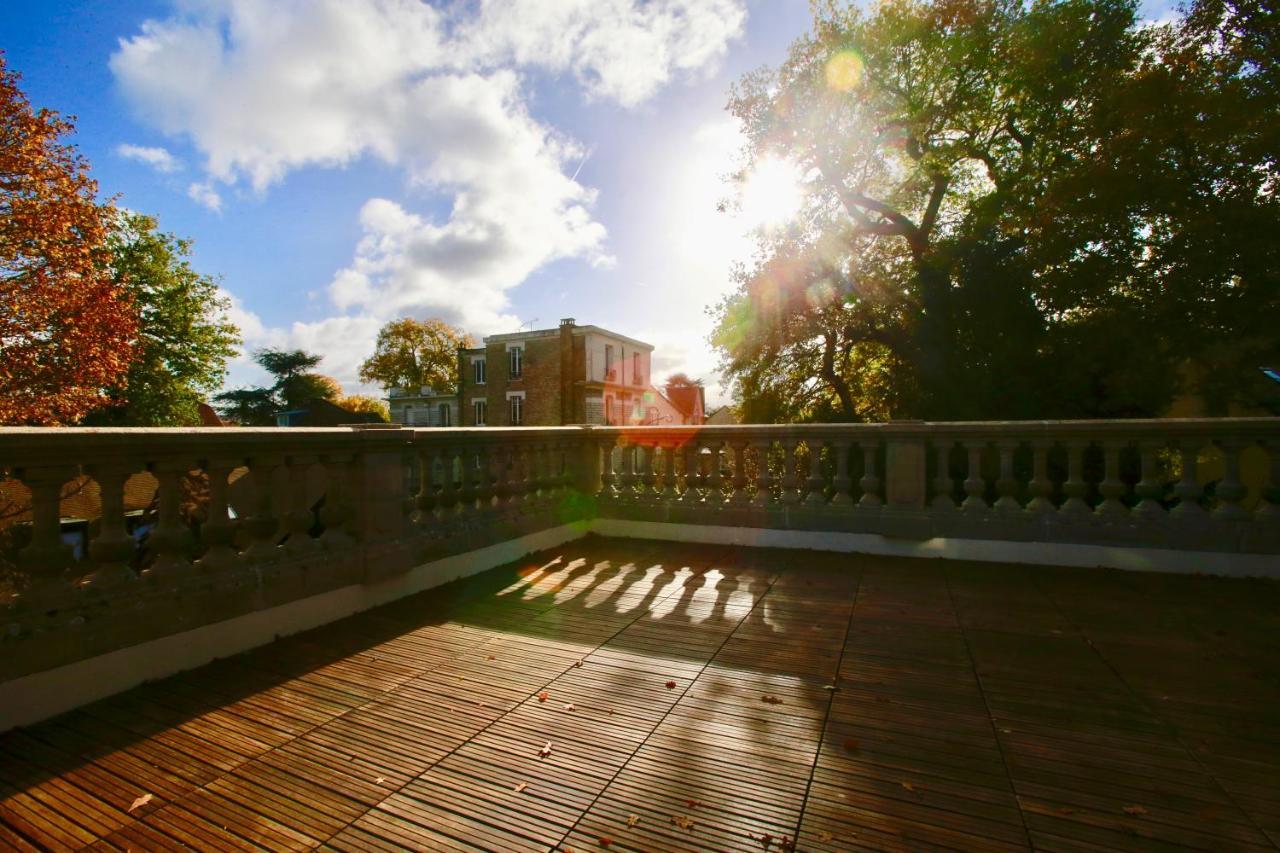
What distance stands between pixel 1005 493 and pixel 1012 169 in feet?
48.1

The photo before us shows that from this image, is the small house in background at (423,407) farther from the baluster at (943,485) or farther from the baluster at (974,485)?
the baluster at (974,485)

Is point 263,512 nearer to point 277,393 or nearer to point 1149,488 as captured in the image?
point 1149,488

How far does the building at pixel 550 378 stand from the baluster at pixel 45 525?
120ft

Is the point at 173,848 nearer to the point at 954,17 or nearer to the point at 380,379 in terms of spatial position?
the point at 954,17

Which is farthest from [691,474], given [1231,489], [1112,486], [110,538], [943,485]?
[110,538]

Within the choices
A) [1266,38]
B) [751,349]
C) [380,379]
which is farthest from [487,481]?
[380,379]

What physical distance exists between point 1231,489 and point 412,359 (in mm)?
56858

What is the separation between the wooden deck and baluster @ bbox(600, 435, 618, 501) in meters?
2.82

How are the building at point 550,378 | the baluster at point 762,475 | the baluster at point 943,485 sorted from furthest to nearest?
the building at point 550,378
the baluster at point 762,475
the baluster at point 943,485

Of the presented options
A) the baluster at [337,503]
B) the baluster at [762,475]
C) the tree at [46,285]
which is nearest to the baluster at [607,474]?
the baluster at [762,475]

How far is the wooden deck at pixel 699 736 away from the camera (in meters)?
2.07

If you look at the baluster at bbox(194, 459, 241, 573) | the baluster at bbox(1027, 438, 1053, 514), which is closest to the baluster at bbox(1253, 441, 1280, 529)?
the baluster at bbox(1027, 438, 1053, 514)

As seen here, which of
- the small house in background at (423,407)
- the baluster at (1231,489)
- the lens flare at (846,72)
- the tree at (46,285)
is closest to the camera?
the baluster at (1231,489)

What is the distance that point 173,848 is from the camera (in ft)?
6.51
